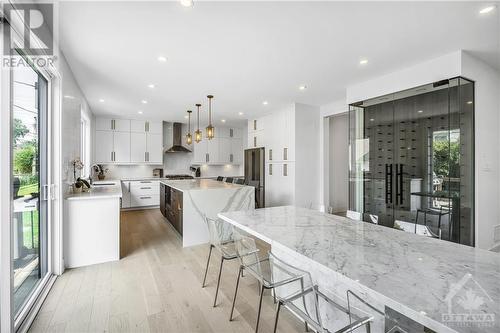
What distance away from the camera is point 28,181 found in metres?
2.20

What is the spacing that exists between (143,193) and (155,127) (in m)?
1.98

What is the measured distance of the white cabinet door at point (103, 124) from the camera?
657 cm

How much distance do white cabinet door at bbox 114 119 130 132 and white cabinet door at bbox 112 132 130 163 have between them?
0.11 metres

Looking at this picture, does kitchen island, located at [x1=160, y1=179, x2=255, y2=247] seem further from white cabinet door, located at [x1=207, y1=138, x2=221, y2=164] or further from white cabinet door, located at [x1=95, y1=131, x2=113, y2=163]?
white cabinet door, located at [x1=207, y1=138, x2=221, y2=164]

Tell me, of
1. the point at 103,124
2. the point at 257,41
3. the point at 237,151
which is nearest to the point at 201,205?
the point at 257,41

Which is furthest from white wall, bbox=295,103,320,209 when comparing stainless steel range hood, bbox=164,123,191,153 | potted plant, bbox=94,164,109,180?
potted plant, bbox=94,164,109,180

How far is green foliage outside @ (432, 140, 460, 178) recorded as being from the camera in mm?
3076

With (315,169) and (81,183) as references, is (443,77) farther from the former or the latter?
(81,183)

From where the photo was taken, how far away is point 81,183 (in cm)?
358

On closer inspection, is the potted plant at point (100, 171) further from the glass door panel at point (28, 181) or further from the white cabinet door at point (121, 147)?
the glass door panel at point (28, 181)

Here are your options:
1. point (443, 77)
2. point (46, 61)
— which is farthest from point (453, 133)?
point (46, 61)
